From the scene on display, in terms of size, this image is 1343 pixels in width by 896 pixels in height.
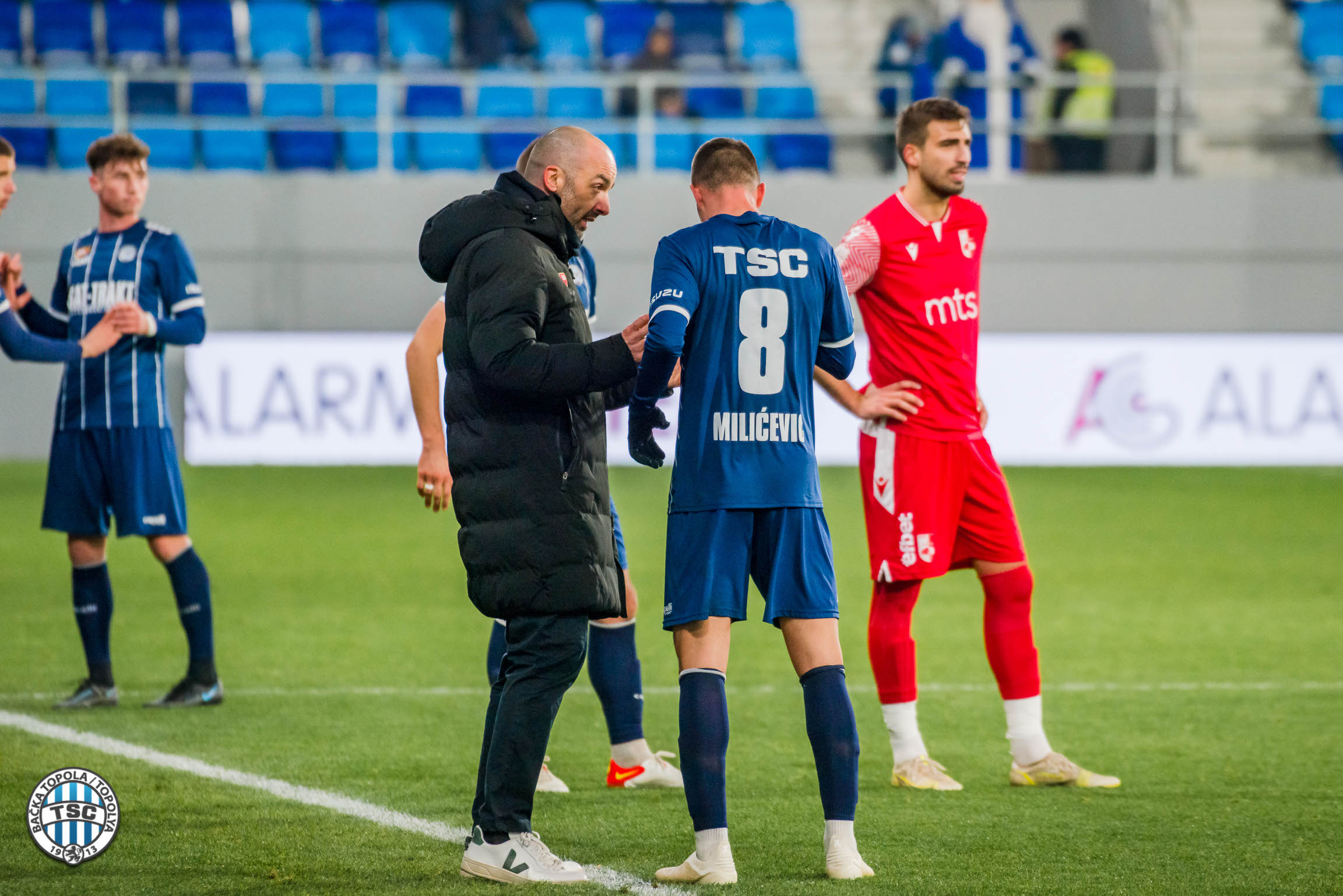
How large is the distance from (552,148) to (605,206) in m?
0.19

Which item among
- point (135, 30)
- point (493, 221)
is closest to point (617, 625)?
point (493, 221)

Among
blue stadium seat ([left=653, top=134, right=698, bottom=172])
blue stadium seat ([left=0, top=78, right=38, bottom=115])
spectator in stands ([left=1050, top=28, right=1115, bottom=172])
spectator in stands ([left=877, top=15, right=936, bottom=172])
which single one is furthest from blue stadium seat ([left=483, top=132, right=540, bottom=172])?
spectator in stands ([left=1050, top=28, right=1115, bottom=172])

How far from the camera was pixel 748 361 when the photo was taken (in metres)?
3.90

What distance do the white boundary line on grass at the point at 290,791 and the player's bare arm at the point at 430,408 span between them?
0.88m

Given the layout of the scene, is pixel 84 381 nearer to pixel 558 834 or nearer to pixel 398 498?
pixel 558 834

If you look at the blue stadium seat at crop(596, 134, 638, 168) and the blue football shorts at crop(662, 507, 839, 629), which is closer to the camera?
the blue football shorts at crop(662, 507, 839, 629)

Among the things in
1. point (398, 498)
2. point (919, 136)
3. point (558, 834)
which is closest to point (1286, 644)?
point (919, 136)

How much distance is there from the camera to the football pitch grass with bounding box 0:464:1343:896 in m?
3.99

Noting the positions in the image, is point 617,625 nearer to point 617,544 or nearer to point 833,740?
point 617,544

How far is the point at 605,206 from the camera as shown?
154 inches

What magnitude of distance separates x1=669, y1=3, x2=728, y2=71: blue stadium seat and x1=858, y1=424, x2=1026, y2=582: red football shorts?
13.2 meters

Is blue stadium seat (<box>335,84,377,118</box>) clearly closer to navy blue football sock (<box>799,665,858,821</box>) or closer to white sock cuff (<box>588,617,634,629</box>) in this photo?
white sock cuff (<box>588,617,634,629</box>)

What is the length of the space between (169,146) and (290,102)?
134 centimetres

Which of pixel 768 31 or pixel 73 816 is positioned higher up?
pixel 768 31
